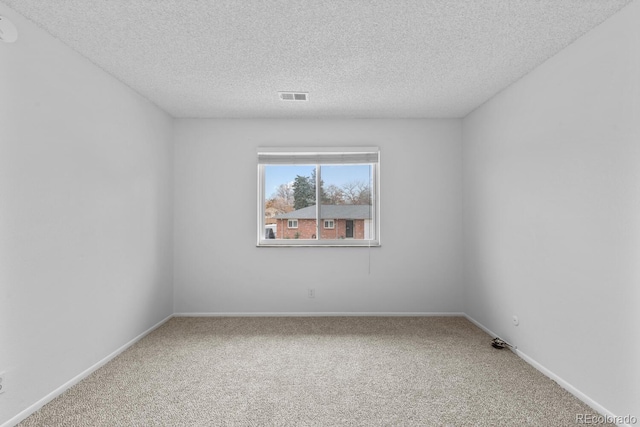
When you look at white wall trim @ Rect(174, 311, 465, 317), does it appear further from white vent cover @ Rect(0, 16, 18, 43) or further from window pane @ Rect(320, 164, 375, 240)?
white vent cover @ Rect(0, 16, 18, 43)

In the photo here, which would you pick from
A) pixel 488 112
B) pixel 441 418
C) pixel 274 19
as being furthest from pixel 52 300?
pixel 488 112

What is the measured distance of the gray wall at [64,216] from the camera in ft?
6.40

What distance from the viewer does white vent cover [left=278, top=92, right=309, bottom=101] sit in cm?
326

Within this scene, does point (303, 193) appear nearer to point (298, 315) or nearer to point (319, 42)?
point (298, 315)

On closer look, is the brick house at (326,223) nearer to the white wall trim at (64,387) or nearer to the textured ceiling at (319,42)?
the textured ceiling at (319,42)

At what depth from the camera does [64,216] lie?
2.33 metres

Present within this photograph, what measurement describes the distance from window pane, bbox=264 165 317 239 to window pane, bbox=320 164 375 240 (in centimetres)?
16

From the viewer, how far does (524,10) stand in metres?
1.95

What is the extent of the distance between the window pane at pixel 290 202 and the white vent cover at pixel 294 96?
39.7 inches

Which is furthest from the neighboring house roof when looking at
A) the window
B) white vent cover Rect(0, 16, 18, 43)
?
white vent cover Rect(0, 16, 18, 43)

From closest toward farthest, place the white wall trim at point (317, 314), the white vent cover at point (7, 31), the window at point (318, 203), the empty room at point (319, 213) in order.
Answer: the white vent cover at point (7, 31)
the empty room at point (319, 213)
the white wall trim at point (317, 314)
the window at point (318, 203)

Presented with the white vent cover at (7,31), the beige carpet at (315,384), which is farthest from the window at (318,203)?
the white vent cover at (7,31)

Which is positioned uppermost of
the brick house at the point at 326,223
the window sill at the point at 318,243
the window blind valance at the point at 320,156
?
the window blind valance at the point at 320,156

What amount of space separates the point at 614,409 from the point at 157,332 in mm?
3873
